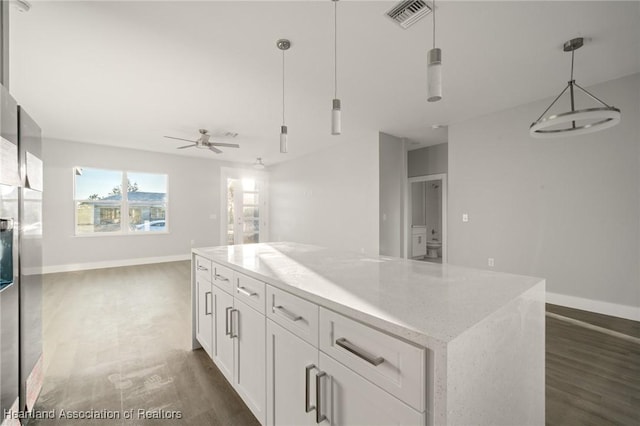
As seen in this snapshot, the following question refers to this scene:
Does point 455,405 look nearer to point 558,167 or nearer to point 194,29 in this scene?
point 194,29

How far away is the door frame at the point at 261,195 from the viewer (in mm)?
7465

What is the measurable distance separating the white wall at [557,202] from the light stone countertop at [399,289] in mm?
2960

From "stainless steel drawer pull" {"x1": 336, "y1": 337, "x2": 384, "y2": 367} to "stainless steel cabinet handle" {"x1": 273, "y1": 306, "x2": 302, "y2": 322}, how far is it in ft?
0.84

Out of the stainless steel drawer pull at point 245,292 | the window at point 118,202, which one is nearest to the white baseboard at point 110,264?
the window at point 118,202

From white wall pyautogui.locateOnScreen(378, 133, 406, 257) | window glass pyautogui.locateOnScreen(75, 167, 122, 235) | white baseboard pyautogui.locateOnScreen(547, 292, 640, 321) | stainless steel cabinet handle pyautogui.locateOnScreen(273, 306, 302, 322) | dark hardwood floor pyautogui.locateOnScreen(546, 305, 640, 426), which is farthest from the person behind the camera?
window glass pyautogui.locateOnScreen(75, 167, 122, 235)

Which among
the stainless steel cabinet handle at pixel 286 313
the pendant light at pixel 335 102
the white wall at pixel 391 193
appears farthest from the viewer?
the white wall at pixel 391 193

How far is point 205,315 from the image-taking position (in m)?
2.13

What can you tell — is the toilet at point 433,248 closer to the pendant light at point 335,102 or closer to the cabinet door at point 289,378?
the pendant light at point 335,102

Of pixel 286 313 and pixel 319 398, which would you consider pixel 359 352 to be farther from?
pixel 286 313

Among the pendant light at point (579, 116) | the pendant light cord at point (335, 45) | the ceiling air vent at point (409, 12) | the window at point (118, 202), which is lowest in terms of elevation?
the window at point (118, 202)

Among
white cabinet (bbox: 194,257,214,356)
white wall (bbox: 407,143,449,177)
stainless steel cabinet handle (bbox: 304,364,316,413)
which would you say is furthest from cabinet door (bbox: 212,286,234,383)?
white wall (bbox: 407,143,449,177)

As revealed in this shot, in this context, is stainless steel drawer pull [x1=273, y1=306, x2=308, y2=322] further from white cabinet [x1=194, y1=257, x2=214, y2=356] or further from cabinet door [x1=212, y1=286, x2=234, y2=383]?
white cabinet [x1=194, y1=257, x2=214, y2=356]

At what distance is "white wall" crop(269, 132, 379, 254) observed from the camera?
5250 mm

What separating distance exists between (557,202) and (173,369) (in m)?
4.58
